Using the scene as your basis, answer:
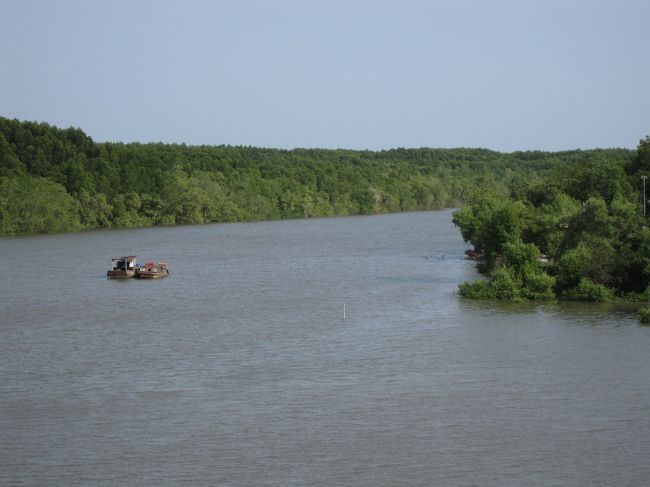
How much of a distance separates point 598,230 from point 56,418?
93.9 ft

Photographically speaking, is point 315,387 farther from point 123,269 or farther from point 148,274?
point 123,269

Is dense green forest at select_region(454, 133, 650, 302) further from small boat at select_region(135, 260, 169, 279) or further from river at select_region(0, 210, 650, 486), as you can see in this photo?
small boat at select_region(135, 260, 169, 279)

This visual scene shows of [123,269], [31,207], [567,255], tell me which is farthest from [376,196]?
[567,255]

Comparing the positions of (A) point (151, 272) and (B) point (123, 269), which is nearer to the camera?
(A) point (151, 272)

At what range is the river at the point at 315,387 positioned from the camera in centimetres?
2172

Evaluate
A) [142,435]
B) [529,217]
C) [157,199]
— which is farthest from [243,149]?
[142,435]

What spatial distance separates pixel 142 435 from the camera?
2366cm

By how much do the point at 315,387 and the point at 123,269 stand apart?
30916 mm

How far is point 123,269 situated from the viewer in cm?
5659

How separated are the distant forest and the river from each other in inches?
1295

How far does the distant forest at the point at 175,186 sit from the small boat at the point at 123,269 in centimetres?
2727

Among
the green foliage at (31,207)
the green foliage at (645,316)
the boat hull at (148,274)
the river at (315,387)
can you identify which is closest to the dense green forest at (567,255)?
the river at (315,387)

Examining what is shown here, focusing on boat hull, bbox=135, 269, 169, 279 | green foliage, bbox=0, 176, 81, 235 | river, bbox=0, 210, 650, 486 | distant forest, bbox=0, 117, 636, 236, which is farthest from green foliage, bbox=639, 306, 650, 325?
green foliage, bbox=0, 176, 81, 235

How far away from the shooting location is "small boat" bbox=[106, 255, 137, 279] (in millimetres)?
55844
